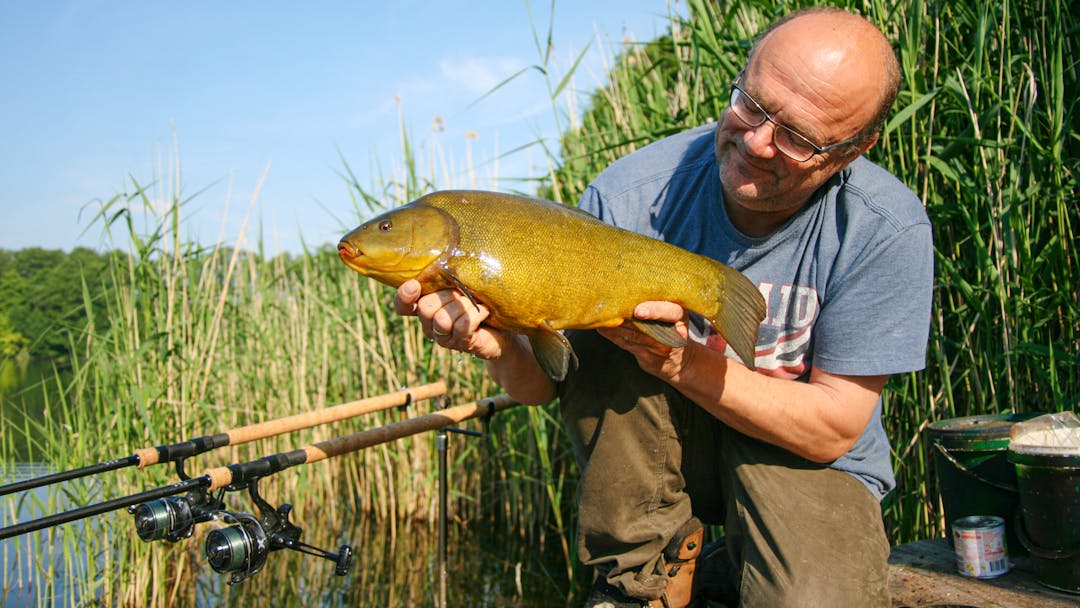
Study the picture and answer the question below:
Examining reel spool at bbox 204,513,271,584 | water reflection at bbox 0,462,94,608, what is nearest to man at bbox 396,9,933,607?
reel spool at bbox 204,513,271,584

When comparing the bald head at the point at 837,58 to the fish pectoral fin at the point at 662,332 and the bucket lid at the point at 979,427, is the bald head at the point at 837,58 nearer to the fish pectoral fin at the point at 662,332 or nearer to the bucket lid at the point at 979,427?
the fish pectoral fin at the point at 662,332

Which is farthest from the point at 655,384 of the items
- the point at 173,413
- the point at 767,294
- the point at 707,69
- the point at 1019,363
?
the point at 173,413

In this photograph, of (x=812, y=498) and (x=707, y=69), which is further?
(x=707, y=69)

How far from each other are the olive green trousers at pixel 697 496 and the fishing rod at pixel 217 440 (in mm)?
724

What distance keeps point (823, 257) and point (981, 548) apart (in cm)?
83

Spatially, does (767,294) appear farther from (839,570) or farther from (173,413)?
(173,413)

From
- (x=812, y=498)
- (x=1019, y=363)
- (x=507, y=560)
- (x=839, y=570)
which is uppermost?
(x=1019, y=363)

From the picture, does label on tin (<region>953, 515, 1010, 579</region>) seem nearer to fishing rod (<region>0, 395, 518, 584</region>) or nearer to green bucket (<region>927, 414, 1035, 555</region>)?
green bucket (<region>927, 414, 1035, 555</region>)

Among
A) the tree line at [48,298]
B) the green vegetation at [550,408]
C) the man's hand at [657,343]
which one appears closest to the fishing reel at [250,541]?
the man's hand at [657,343]

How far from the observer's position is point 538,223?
1.64 meters

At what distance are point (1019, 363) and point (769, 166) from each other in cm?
122

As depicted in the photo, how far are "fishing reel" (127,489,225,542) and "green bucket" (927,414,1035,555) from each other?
1935mm

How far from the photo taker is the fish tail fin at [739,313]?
174 centimetres

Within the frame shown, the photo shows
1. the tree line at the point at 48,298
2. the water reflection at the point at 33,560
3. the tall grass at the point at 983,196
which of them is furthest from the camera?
the tree line at the point at 48,298
